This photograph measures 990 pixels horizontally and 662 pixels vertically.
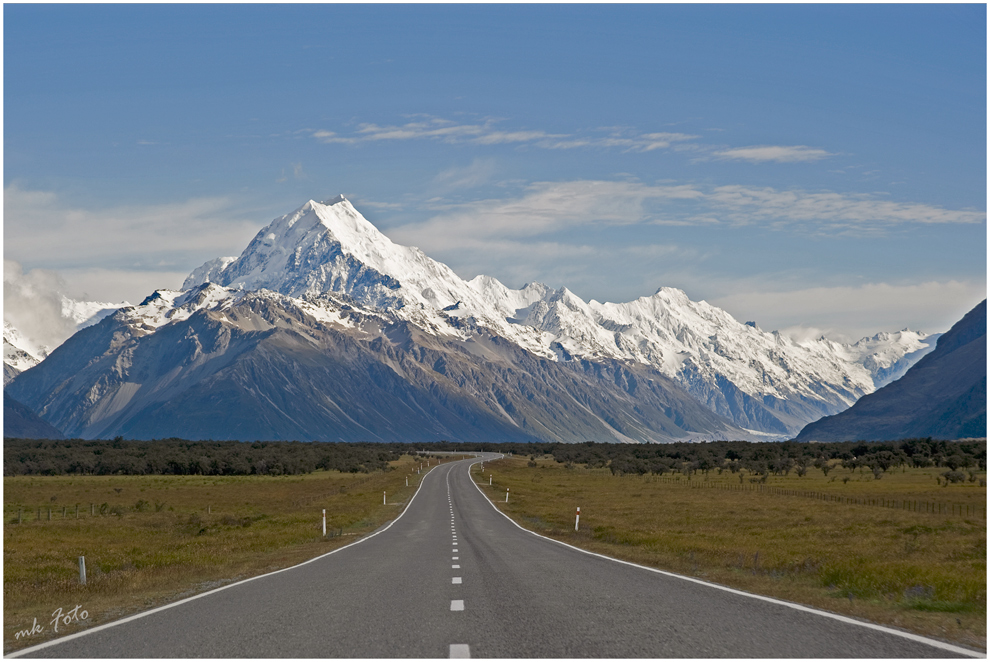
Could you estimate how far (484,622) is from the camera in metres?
13.8

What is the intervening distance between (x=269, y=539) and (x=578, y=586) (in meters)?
23.7

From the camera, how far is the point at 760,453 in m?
156

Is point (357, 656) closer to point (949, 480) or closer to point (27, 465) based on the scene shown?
point (949, 480)

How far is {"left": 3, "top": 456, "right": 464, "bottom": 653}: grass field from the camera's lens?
20.0 meters

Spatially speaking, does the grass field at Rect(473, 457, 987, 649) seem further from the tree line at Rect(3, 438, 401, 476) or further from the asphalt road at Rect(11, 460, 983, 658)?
the tree line at Rect(3, 438, 401, 476)

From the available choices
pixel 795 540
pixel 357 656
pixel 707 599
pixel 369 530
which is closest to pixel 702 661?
pixel 357 656

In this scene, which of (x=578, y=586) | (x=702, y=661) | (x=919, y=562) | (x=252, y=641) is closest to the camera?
(x=702, y=661)

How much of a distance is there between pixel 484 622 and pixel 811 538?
28861 millimetres

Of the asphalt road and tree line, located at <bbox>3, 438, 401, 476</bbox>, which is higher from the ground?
the asphalt road
